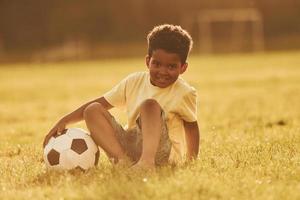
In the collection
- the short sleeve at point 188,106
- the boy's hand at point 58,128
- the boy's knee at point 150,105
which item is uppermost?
the boy's knee at point 150,105

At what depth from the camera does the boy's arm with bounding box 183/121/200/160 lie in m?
5.29

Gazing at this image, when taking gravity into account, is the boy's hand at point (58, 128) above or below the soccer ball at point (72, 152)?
above

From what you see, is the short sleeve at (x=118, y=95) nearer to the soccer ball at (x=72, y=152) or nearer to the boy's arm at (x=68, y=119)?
the boy's arm at (x=68, y=119)

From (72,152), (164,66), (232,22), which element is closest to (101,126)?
(72,152)

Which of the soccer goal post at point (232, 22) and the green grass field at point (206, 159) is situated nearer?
the green grass field at point (206, 159)

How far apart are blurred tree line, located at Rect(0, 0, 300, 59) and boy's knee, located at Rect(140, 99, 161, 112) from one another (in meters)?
39.4

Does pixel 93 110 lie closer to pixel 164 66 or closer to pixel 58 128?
pixel 58 128

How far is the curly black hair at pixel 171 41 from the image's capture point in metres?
4.98

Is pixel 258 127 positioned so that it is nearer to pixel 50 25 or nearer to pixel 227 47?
pixel 227 47

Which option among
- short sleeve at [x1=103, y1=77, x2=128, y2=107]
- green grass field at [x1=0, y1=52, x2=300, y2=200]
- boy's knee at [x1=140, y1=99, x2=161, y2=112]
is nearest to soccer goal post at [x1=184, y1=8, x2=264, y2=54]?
green grass field at [x1=0, y1=52, x2=300, y2=200]

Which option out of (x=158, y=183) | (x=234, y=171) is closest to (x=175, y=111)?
(x=234, y=171)

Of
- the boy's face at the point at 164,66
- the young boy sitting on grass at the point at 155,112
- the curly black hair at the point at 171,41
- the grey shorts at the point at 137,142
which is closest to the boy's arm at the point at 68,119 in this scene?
the young boy sitting on grass at the point at 155,112

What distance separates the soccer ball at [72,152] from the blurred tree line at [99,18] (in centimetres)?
3909

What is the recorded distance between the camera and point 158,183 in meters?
4.26
